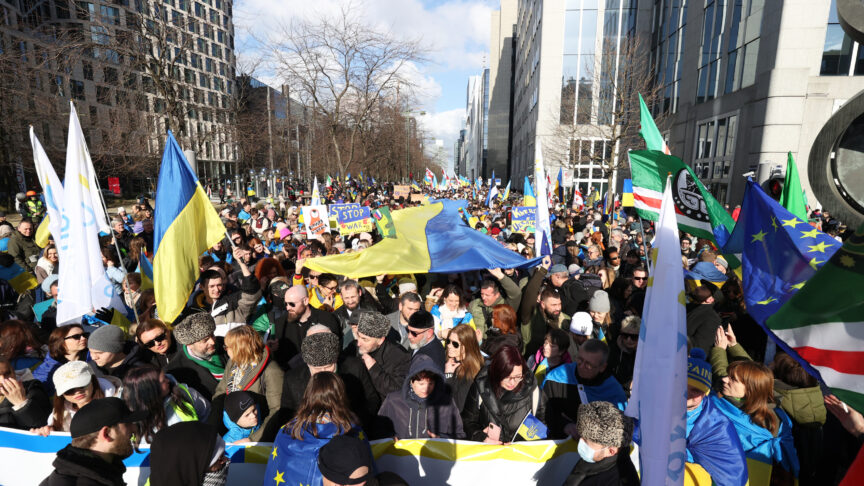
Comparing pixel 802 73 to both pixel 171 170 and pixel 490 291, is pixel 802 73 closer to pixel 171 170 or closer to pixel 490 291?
pixel 490 291

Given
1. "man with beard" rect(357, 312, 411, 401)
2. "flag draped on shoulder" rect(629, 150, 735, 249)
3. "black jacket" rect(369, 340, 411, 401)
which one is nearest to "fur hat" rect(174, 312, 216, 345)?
"man with beard" rect(357, 312, 411, 401)

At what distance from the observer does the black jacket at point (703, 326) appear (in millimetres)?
4340

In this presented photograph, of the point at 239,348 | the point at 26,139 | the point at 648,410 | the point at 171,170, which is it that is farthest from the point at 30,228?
the point at 26,139

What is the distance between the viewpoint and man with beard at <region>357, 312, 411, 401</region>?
11.8 ft

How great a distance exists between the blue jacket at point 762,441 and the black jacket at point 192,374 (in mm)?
3850

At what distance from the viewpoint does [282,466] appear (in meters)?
2.41

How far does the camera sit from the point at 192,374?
3.71 metres

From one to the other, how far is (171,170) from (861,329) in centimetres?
551

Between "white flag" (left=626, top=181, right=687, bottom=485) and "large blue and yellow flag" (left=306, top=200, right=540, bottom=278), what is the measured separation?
307cm

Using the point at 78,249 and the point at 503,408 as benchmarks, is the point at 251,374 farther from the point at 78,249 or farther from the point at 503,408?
the point at 78,249

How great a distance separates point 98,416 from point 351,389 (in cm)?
162

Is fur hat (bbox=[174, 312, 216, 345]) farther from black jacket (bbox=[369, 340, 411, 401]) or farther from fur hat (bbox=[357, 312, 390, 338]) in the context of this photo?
black jacket (bbox=[369, 340, 411, 401])

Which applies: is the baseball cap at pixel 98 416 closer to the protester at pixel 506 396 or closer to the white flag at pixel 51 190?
the protester at pixel 506 396

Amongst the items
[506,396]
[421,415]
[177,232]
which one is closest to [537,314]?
[506,396]
